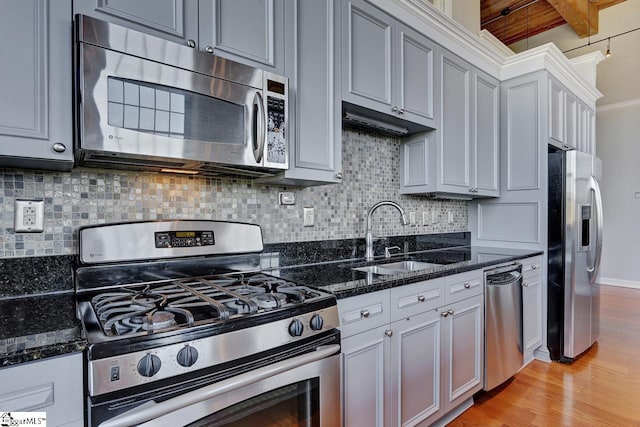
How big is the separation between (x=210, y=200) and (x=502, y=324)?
198cm

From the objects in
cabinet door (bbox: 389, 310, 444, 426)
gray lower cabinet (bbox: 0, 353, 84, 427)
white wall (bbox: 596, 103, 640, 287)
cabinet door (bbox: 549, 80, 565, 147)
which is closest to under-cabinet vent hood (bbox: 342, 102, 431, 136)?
cabinet door (bbox: 389, 310, 444, 426)

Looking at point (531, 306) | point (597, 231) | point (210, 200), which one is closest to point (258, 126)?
point (210, 200)

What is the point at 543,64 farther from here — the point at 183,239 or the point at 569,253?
the point at 183,239

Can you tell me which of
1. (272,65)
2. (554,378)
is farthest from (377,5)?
(554,378)

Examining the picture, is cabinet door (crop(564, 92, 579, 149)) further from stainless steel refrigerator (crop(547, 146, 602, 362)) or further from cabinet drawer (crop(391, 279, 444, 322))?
cabinet drawer (crop(391, 279, 444, 322))

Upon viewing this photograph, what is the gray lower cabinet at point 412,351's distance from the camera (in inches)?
56.3

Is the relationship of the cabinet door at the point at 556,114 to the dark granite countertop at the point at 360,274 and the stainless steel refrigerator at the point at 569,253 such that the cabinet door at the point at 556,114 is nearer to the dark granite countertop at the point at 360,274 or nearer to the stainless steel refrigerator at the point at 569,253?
the stainless steel refrigerator at the point at 569,253

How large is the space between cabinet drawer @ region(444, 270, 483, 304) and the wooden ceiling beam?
3859 mm

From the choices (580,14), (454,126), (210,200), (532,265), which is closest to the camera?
(210,200)

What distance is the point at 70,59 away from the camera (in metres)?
1.09

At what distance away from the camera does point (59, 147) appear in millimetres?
1062

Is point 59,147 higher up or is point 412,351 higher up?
point 59,147

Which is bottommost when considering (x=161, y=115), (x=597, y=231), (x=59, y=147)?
(x=597, y=231)

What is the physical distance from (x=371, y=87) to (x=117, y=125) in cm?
134
